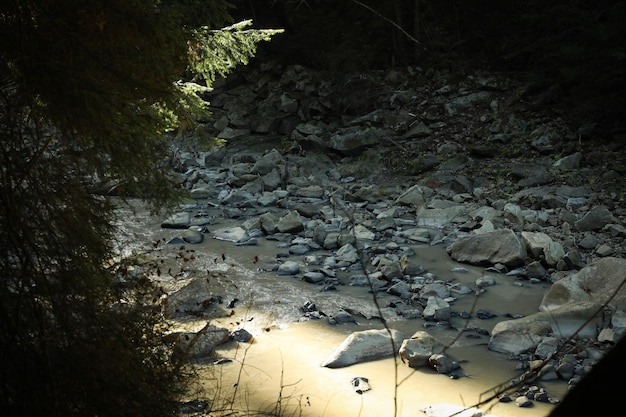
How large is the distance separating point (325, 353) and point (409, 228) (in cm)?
517

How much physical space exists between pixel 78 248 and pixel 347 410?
275 cm

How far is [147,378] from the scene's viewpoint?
3.56 m

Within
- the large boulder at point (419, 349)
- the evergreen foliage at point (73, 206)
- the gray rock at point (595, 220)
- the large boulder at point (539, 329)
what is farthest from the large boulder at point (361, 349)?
the gray rock at point (595, 220)

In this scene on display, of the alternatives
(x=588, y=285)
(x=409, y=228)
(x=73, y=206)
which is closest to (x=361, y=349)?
(x=588, y=285)

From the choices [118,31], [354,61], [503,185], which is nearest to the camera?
[118,31]

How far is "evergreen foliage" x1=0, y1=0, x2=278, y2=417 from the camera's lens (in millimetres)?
2988

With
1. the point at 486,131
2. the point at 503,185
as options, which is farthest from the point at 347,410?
the point at 486,131

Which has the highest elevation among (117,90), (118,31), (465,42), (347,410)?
(118,31)

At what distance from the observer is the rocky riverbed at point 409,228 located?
6.36 metres

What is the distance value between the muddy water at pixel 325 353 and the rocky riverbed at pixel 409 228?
4cm

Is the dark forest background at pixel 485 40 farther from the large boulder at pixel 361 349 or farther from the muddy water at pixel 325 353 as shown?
the large boulder at pixel 361 349

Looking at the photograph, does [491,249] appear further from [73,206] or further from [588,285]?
[73,206]

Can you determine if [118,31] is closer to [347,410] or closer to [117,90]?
[117,90]

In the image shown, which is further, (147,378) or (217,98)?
(217,98)
